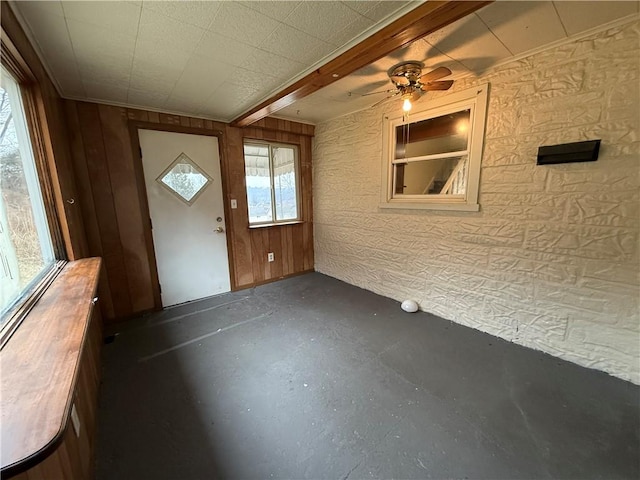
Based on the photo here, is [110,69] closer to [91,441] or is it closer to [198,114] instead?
[198,114]

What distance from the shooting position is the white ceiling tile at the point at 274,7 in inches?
51.2

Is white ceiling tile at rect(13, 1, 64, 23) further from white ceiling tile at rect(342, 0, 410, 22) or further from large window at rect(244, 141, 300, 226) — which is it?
large window at rect(244, 141, 300, 226)

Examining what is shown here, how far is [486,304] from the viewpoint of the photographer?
2.36 metres

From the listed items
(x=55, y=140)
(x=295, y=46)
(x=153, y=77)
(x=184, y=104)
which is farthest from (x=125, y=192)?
(x=295, y=46)

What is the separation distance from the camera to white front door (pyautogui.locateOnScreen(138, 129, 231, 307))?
284cm

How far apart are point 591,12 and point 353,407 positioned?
268 centimetres

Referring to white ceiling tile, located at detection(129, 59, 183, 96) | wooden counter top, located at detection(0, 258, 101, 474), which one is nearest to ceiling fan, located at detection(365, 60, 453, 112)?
white ceiling tile, located at detection(129, 59, 183, 96)

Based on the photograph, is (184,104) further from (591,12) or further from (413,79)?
(591,12)

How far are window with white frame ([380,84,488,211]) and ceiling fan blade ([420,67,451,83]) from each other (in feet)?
1.96

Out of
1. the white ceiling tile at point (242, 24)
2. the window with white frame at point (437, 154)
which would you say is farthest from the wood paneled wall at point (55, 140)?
the window with white frame at point (437, 154)

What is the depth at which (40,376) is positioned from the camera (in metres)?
0.78

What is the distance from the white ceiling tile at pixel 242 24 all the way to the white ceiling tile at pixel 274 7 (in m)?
0.03

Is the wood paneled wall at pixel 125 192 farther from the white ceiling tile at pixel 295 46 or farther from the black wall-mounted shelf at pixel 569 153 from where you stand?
the black wall-mounted shelf at pixel 569 153

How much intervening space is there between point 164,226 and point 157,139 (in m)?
0.93
